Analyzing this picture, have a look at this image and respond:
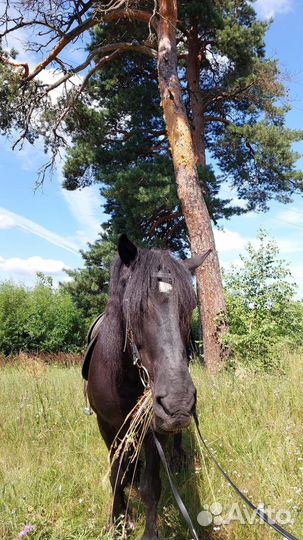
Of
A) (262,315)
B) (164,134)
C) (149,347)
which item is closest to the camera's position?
(149,347)

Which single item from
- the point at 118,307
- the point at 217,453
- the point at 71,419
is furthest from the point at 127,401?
the point at 71,419

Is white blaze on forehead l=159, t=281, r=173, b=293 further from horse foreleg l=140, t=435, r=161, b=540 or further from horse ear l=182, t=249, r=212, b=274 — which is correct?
horse foreleg l=140, t=435, r=161, b=540

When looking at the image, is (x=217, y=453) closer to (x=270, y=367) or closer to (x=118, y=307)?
(x=118, y=307)

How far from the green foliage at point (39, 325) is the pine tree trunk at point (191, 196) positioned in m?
10.6

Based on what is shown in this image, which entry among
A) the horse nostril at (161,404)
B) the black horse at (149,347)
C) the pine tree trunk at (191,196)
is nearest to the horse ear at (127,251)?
the black horse at (149,347)

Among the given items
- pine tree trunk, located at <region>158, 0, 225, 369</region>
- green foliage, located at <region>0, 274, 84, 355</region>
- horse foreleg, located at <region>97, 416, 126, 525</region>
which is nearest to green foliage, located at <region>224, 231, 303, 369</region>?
pine tree trunk, located at <region>158, 0, 225, 369</region>

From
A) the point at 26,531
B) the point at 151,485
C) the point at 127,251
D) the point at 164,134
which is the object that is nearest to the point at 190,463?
the point at 151,485

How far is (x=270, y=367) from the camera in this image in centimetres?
614

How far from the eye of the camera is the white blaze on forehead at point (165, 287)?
222 cm

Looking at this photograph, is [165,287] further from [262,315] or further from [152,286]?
[262,315]

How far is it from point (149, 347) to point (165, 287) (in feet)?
1.07

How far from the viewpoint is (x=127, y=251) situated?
2.57m

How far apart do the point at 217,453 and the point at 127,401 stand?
4.81 feet

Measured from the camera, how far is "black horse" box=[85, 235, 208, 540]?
6.51 ft
